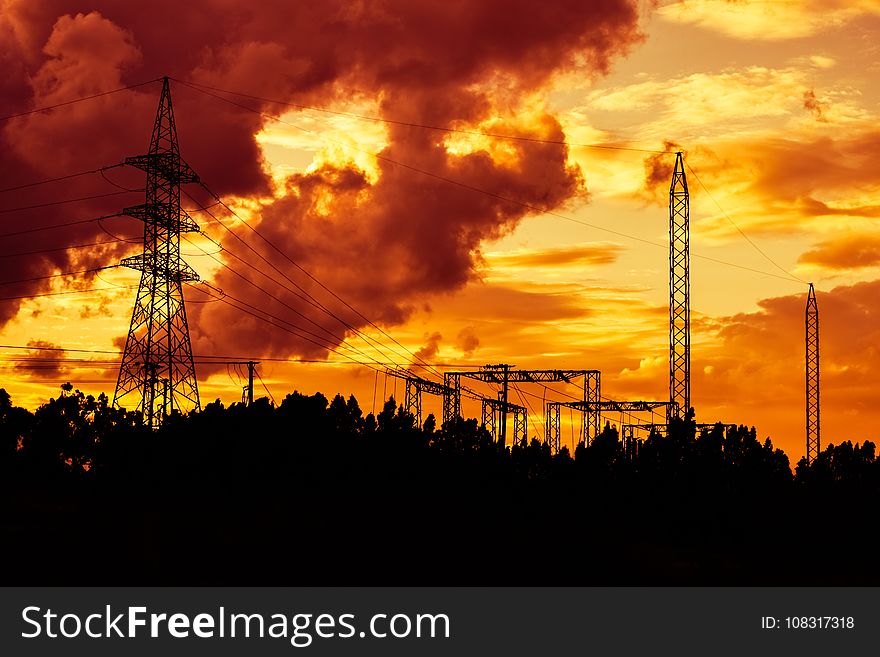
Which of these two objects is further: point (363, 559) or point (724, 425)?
point (724, 425)

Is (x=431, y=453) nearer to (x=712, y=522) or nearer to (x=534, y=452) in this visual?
(x=534, y=452)

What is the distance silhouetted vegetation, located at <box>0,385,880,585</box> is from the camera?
83.3 metres

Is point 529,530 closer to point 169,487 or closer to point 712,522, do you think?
point 712,522

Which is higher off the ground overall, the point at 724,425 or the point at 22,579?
the point at 724,425

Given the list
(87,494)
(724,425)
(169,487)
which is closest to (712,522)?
(724,425)

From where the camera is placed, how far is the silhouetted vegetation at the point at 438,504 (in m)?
83.3

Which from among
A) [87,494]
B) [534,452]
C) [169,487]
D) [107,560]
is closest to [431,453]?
[534,452]

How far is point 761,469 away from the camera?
346 ft

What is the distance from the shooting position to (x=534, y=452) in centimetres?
10875

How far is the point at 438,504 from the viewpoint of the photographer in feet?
324
